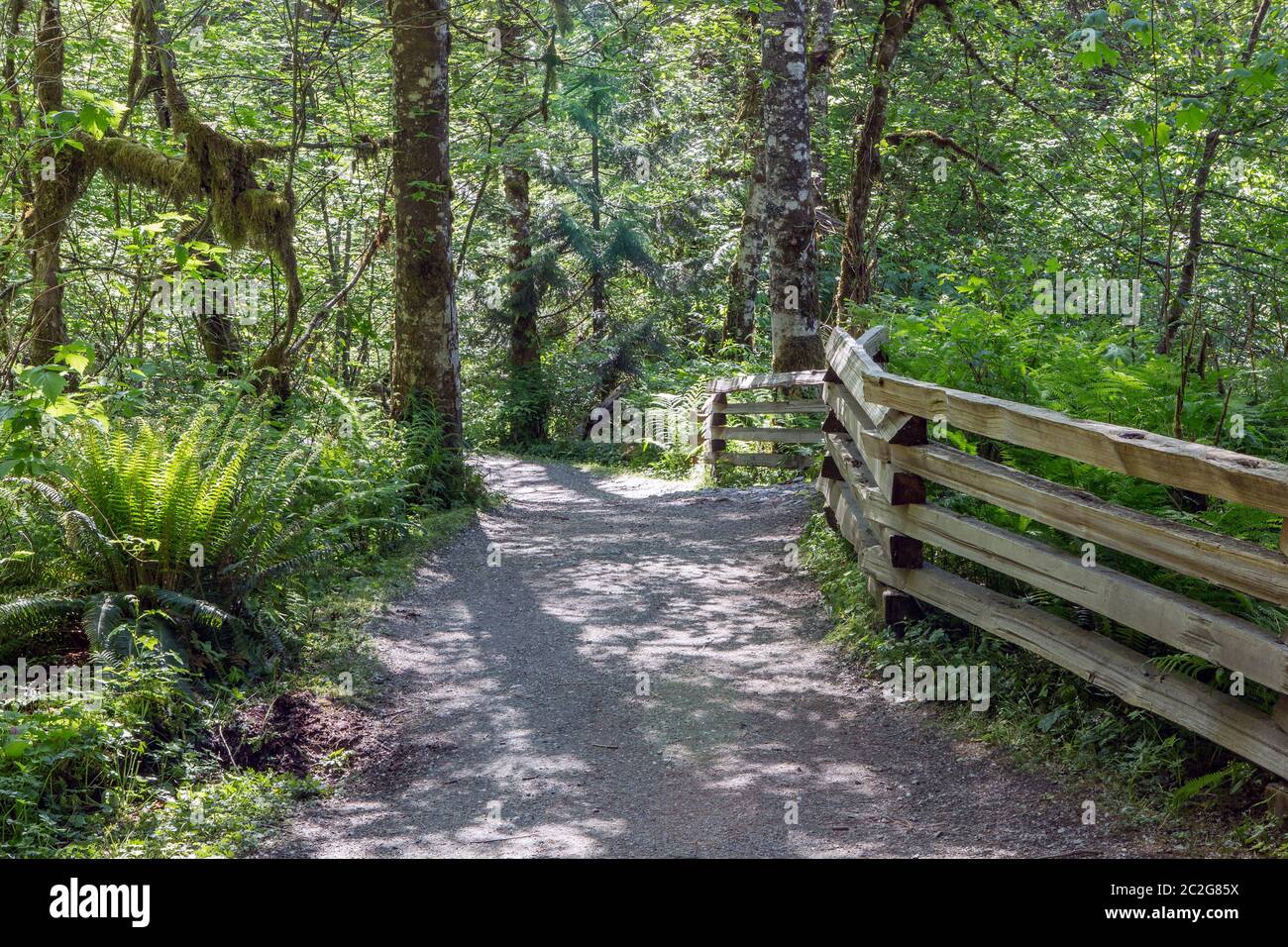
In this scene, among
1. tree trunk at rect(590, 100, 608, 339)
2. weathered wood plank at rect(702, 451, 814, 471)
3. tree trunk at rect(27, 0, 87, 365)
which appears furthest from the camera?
tree trunk at rect(590, 100, 608, 339)

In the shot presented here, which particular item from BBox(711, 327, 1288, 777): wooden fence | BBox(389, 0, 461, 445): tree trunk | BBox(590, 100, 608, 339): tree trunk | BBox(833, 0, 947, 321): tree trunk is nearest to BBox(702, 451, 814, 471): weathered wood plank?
BBox(833, 0, 947, 321): tree trunk

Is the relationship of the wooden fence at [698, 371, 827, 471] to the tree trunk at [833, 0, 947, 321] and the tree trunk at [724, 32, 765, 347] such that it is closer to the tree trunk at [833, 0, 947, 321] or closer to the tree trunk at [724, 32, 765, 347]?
the tree trunk at [833, 0, 947, 321]

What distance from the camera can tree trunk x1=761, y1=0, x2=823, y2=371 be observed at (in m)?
13.6

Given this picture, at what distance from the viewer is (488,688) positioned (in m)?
6.85

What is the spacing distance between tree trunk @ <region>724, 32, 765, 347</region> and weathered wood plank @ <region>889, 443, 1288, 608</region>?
1367cm

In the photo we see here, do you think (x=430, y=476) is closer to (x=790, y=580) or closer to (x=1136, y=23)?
(x=790, y=580)

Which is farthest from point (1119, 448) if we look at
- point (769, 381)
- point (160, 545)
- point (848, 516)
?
point (769, 381)

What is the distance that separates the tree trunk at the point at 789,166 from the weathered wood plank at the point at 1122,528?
8156 millimetres

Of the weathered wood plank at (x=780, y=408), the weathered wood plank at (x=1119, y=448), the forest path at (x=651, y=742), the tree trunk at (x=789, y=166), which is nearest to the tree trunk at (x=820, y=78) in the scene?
the tree trunk at (x=789, y=166)

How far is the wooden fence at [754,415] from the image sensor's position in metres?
13.9

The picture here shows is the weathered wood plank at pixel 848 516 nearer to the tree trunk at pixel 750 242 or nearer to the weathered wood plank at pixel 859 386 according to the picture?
the weathered wood plank at pixel 859 386

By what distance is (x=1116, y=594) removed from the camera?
15.3 ft

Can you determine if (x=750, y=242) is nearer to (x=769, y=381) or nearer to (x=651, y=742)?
(x=769, y=381)

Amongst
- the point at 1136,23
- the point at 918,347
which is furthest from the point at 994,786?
the point at 1136,23
